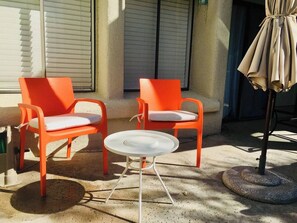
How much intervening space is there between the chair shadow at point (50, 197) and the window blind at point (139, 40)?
1.98 m

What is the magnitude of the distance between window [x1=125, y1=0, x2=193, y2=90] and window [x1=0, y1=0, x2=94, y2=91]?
0.64m

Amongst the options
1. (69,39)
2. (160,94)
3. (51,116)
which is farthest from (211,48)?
(51,116)

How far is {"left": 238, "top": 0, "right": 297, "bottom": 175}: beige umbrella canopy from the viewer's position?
2.37 meters

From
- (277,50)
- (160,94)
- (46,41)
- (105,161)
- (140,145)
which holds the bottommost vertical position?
(105,161)

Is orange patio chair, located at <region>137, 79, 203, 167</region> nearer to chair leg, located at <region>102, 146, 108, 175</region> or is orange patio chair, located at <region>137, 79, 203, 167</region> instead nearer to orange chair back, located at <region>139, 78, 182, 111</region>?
orange chair back, located at <region>139, 78, 182, 111</region>

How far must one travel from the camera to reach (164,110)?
354 centimetres

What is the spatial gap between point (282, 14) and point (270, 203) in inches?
66.8

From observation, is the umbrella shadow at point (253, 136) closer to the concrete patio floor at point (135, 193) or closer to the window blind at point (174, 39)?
the concrete patio floor at point (135, 193)

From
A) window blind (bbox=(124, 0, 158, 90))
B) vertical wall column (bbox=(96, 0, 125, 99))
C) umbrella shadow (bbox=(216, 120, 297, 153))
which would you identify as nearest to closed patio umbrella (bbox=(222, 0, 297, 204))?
umbrella shadow (bbox=(216, 120, 297, 153))

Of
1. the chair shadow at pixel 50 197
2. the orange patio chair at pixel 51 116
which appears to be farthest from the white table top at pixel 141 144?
the chair shadow at pixel 50 197

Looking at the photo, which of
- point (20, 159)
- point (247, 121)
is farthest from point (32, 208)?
point (247, 121)

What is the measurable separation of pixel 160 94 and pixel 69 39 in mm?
1414

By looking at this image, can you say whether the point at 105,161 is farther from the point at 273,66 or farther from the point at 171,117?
the point at 273,66

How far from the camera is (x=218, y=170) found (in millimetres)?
3123
